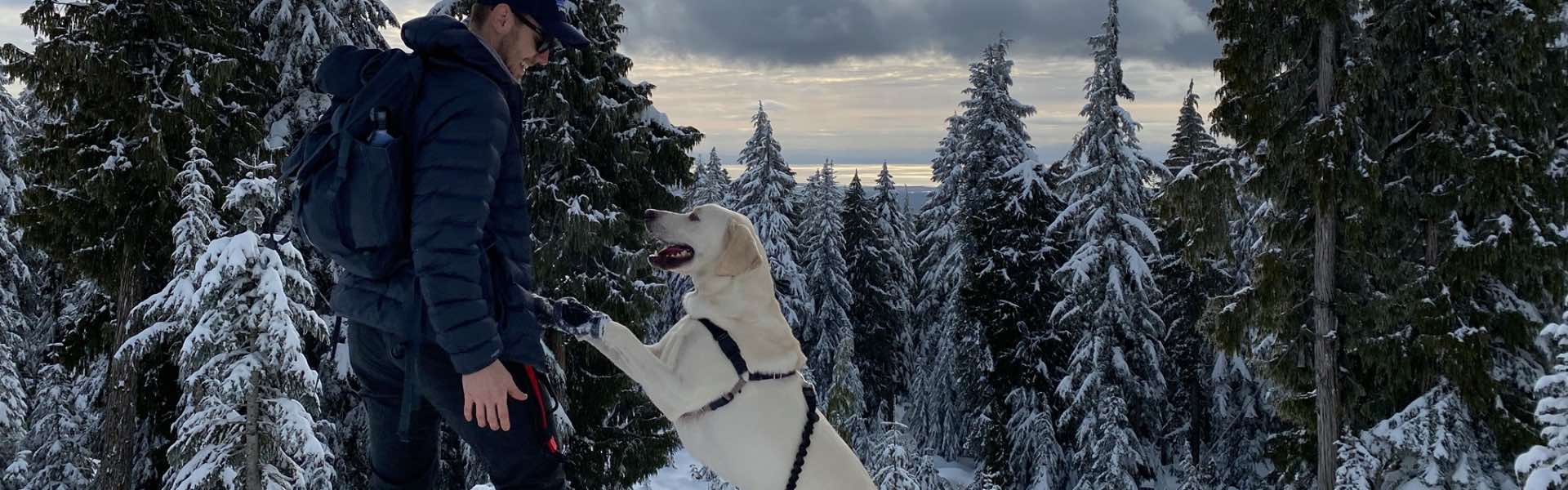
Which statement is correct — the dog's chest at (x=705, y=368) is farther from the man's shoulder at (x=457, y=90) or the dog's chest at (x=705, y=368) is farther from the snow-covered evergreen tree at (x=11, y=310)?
the snow-covered evergreen tree at (x=11, y=310)

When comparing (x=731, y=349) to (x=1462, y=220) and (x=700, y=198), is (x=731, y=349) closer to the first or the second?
(x=1462, y=220)

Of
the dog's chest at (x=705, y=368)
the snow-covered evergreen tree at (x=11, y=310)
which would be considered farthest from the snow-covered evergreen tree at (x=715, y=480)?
the snow-covered evergreen tree at (x=11, y=310)

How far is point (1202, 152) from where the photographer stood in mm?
14742

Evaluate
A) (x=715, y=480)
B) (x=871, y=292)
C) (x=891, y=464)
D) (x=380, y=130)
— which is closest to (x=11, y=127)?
(x=715, y=480)

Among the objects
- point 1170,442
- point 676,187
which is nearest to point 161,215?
point 676,187

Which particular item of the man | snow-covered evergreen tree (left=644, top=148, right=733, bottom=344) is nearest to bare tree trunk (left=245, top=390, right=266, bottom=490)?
the man

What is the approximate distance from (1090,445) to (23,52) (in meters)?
20.2

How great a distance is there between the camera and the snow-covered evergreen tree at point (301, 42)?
13.0 meters

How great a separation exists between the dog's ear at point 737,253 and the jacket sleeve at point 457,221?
1.23 meters

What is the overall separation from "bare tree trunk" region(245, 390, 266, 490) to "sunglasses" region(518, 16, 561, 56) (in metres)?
6.76

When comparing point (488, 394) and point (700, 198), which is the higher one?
point (700, 198)

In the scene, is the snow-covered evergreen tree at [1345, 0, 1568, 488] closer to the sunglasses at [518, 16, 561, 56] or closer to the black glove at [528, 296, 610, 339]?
the black glove at [528, 296, 610, 339]

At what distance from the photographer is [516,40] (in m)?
2.85

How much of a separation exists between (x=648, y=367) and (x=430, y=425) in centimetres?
79
